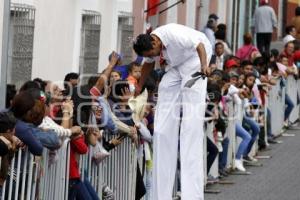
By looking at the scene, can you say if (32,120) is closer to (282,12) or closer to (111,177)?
(111,177)

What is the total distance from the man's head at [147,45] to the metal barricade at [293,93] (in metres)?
15.2

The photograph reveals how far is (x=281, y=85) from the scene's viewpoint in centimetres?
2700

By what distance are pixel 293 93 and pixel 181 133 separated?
617 inches

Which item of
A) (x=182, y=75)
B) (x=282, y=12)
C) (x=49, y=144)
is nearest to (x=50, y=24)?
(x=182, y=75)

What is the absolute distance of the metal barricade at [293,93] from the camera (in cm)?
2825

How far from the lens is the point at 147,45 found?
12.9m

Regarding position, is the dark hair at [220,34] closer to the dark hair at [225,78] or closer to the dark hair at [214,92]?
the dark hair at [225,78]

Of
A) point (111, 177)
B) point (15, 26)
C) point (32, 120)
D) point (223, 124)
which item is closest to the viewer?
point (32, 120)

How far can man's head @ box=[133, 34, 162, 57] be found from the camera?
1291 centimetres

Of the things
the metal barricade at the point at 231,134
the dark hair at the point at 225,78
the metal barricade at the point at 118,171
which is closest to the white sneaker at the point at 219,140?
the metal barricade at the point at 231,134

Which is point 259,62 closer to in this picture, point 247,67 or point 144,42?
point 247,67


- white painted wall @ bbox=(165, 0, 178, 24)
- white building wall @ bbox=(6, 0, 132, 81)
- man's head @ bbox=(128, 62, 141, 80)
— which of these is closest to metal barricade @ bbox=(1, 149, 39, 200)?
man's head @ bbox=(128, 62, 141, 80)

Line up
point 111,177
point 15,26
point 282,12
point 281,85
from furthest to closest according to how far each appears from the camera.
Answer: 1. point 282,12
2. point 281,85
3. point 15,26
4. point 111,177

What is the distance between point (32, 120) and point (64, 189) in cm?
153
